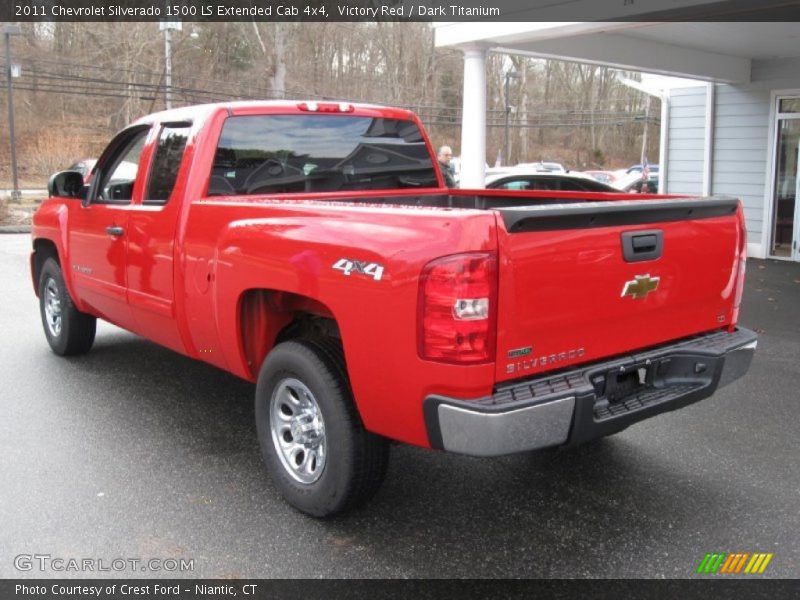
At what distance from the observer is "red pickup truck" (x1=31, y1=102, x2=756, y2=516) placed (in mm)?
2871

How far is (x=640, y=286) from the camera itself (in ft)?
11.0

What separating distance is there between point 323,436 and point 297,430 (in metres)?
0.23

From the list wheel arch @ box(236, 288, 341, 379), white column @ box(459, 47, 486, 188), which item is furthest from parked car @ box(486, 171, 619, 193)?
wheel arch @ box(236, 288, 341, 379)

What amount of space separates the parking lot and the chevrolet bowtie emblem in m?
1.14

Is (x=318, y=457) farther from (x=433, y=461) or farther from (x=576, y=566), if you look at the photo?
(x=576, y=566)

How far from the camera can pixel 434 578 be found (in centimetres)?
316

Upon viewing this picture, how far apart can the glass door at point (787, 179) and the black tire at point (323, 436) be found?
454 inches

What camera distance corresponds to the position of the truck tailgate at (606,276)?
9.58ft

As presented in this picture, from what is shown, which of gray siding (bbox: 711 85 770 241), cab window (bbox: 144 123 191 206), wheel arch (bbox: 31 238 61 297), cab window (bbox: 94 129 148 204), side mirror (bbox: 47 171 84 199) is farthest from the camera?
gray siding (bbox: 711 85 770 241)

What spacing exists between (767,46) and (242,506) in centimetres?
1117

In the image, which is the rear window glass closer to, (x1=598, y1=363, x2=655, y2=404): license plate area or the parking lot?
the parking lot

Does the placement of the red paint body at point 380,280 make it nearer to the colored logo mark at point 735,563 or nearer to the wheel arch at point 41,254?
the colored logo mark at point 735,563

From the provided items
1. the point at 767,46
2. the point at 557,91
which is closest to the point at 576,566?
the point at 767,46

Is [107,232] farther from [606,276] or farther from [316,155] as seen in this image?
[606,276]
